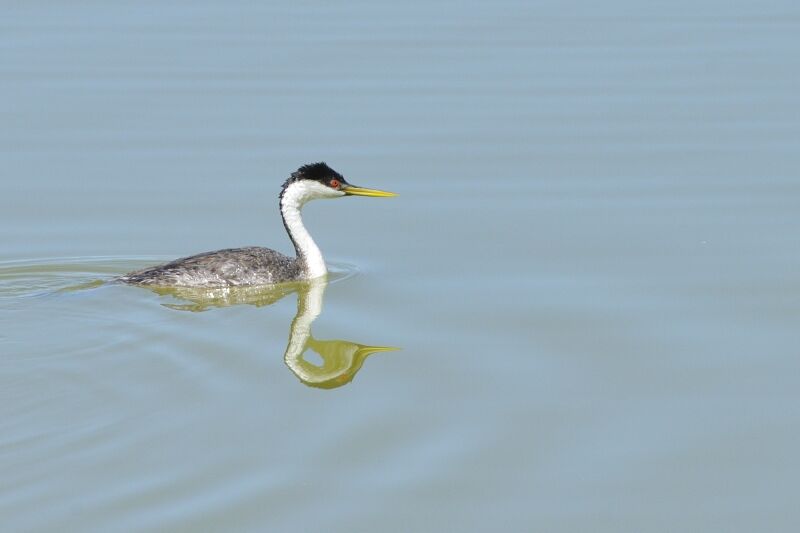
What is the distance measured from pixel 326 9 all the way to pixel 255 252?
8.33 meters

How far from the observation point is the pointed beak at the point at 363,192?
509 inches

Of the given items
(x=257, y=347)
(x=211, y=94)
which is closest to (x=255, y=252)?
(x=257, y=347)

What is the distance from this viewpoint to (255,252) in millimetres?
12430

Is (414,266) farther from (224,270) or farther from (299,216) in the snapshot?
(224,270)

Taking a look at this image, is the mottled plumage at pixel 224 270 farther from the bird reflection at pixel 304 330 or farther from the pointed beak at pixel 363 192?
the pointed beak at pixel 363 192

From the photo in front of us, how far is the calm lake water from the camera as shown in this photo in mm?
8273

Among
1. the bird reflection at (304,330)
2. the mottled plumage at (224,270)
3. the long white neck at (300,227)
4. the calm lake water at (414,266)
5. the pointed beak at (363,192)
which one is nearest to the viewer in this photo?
the calm lake water at (414,266)

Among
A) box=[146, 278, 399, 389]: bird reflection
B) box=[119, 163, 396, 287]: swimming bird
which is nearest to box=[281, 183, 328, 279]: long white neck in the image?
box=[119, 163, 396, 287]: swimming bird

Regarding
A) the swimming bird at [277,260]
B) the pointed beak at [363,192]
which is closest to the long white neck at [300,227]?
the swimming bird at [277,260]

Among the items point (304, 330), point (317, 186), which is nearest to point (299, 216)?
point (317, 186)

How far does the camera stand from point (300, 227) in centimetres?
1299

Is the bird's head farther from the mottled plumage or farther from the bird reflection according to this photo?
the bird reflection

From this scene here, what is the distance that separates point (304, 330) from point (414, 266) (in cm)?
140

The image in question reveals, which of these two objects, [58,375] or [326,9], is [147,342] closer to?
[58,375]
